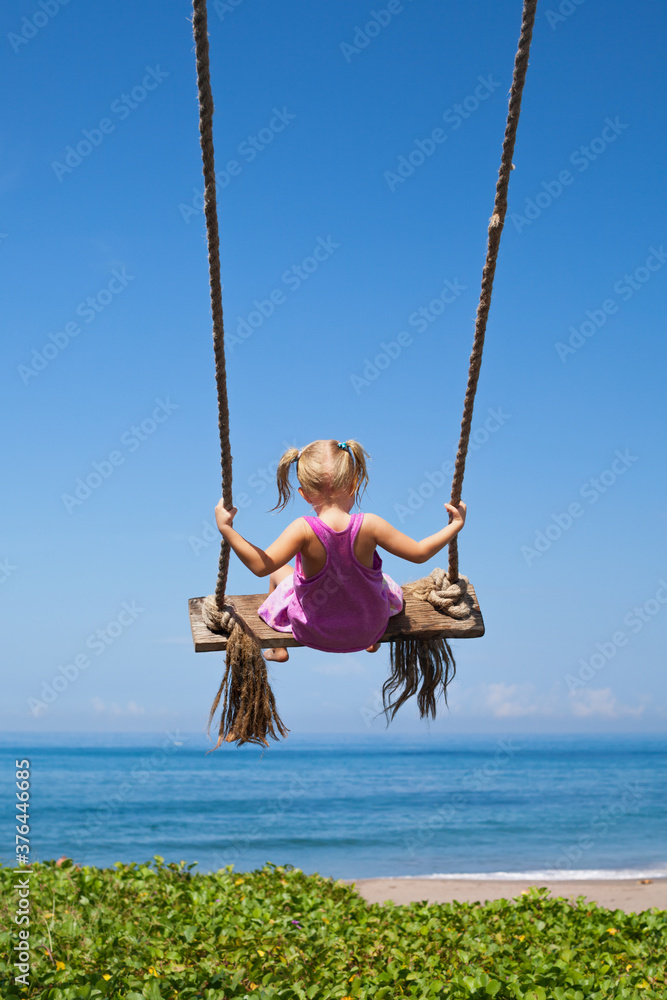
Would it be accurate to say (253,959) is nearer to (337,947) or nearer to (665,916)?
(337,947)

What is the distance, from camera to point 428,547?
3131mm

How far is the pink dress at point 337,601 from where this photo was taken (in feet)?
10.3

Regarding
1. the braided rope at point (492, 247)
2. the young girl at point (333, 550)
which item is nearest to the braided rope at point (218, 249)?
the braided rope at point (492, 247)

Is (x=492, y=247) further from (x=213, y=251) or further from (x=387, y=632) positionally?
(x=387, y=632)

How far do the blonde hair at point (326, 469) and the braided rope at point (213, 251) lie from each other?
303 mm

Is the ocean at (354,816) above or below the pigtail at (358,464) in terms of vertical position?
below

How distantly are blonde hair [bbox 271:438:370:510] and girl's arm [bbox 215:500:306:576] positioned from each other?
219 millimetres

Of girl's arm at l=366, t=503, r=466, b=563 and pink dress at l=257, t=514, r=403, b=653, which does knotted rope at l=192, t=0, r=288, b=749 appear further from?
girl's arm at l=366, t=503, r=466, b=563

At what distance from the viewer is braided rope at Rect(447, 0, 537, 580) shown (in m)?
2.15

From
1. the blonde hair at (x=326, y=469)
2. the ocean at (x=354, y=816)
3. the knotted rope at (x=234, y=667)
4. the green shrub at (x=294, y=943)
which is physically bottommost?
the ocean at (x=354, y=816)

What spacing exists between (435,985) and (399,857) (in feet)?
50.3

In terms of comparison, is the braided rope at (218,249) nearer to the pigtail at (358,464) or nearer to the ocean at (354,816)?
the pigtail at (358,464)

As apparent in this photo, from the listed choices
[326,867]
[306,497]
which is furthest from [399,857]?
[306,497]

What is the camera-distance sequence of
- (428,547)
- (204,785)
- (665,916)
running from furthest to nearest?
1. (204,785)
2. (665,916)
3. (428,547)
